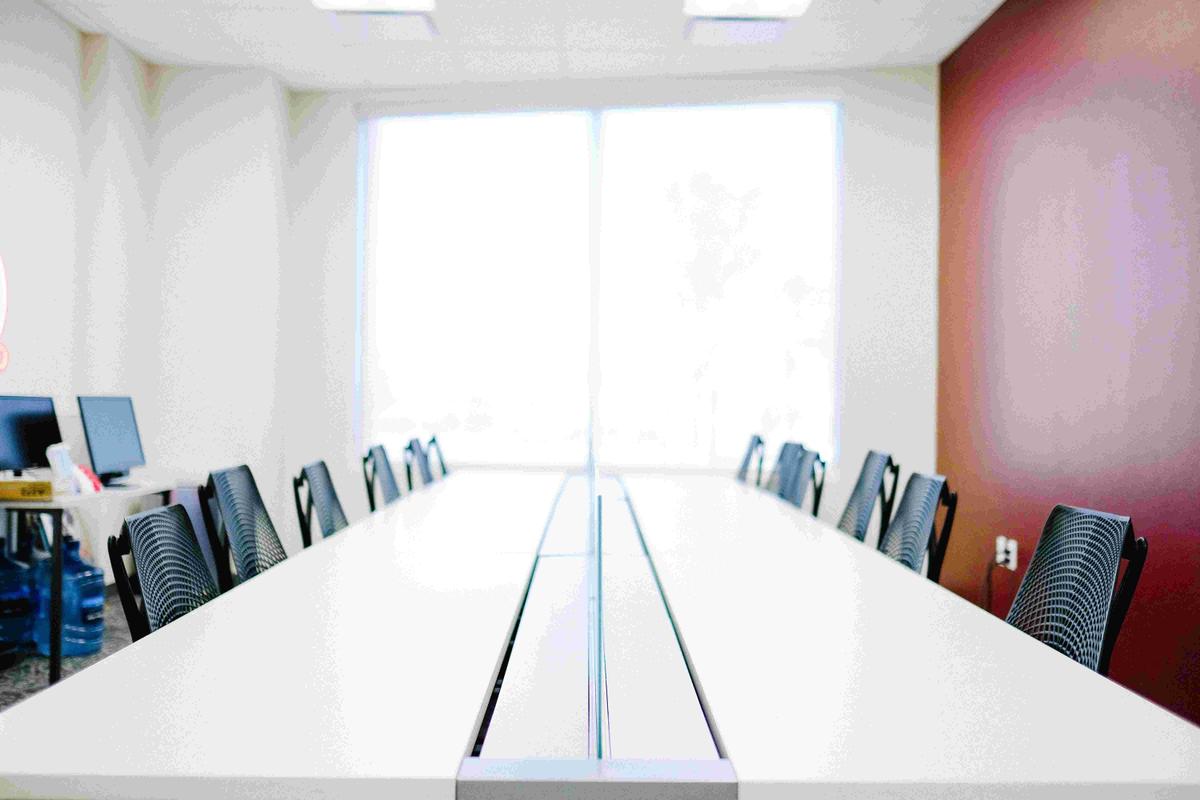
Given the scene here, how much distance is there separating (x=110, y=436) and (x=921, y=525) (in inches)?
154

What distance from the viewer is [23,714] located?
1.22m

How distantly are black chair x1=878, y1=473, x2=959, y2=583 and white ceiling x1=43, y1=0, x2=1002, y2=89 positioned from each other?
2.90m

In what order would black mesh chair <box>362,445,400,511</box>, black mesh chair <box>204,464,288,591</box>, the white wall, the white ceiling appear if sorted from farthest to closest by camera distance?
1. the white wall
2. the white ceiling
3. black mesh chair <box>362,445,400,511</box>
4. black mesh chair <box>204,464,288,591</box>

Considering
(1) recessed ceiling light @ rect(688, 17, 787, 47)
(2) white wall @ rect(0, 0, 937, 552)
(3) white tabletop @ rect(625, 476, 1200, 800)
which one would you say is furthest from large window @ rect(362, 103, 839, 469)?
(3) white tabletop @ rect(625, 476, 1200, 800)

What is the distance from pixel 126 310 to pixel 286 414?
112 centimetres

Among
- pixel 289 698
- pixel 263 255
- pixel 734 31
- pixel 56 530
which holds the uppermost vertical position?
pixel 734 31

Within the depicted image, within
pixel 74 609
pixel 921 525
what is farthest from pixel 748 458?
pixel 74 609

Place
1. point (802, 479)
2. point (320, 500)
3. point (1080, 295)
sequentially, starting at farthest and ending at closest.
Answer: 1. point (802, 479)
2. point (1080, 295)
3. point (320, 500)

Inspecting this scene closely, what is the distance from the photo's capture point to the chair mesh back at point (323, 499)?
3129 mm

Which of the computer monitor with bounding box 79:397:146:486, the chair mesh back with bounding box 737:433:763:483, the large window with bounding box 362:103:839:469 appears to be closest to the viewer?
the computer monitor with bounding box 79:397:146:486

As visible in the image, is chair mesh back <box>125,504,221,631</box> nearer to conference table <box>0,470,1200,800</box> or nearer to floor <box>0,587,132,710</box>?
conference table <box>0,470,1200,800</box>

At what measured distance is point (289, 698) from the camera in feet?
4.29

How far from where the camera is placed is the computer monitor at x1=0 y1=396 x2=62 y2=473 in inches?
154

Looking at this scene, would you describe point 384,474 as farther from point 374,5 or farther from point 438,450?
point 374,5
